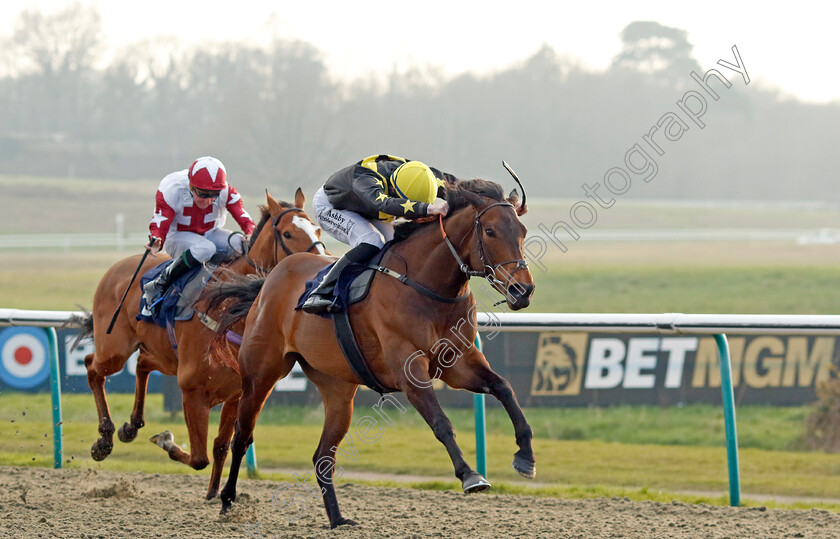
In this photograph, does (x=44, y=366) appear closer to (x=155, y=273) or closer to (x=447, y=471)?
(x=155, y=273)

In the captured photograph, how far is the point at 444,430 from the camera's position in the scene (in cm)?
352

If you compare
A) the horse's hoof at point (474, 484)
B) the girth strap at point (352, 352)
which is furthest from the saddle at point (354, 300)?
the horse's hoof at point (474, 484)

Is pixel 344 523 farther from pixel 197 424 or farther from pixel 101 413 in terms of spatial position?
pixel 101 413

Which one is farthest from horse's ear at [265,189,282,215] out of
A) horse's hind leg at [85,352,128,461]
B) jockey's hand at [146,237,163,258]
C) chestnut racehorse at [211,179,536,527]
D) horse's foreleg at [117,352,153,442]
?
horse's hind leg at [85,352,128,461]

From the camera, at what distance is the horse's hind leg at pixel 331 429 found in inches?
173

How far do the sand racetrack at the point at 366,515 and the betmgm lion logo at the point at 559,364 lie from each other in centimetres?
146

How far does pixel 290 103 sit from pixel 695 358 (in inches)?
973

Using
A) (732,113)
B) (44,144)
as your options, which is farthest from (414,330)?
(732,113)

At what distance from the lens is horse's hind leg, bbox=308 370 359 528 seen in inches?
173

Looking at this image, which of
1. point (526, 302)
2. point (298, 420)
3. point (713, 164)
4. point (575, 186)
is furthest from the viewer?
point (713, 164)

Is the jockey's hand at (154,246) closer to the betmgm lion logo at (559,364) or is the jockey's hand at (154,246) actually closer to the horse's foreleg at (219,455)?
the horse's foreleg at (219,455)

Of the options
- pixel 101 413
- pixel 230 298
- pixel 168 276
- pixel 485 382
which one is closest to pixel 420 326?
pixel 485 382

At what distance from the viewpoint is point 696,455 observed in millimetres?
6551

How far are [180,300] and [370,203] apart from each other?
1.56 metres
